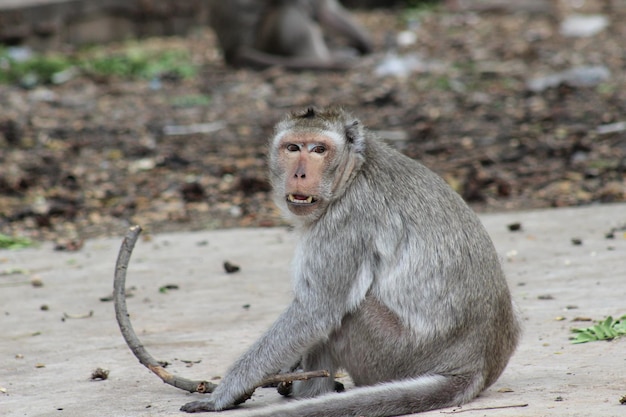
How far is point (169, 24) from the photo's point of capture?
61.0 feet

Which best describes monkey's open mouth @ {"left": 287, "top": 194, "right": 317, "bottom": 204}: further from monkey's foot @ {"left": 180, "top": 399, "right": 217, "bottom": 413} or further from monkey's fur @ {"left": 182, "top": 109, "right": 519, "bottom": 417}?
monkey's foot @ {"left": 180, "top": 399, "right": 217, "bottom": 413}

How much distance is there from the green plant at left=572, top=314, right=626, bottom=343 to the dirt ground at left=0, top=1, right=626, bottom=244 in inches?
134

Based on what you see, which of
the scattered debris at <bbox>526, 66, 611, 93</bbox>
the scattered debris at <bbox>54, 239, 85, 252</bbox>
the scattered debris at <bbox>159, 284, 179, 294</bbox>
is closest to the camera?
the scattered debris at <bbox>159, 284, 179, 294</bbox>

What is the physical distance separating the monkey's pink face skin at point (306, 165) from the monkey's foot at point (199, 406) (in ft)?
2.76

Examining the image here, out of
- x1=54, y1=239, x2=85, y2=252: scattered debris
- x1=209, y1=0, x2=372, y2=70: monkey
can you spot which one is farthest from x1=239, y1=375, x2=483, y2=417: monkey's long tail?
x1=209, y1=0, x2=372, y2=70: monkey

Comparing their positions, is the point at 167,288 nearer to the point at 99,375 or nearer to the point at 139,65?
the point at 99,375

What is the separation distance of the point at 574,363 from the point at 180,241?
A: 372cm

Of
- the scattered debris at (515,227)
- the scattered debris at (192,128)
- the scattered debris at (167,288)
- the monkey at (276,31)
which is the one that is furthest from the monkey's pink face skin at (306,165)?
the monkey at (276,31)

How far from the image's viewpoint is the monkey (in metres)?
14.7

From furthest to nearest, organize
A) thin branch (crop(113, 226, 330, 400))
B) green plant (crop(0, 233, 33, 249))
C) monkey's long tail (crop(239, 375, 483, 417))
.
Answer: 1. green plant (crop(0, 233, 33, 249))
2. thin branch (crop(113, 226, 330, 400))
3. monkey's long tail (crop(239, 375, 483, 417))

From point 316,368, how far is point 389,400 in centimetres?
49

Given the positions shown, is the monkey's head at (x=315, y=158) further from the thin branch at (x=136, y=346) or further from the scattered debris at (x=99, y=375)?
the scattered debris at (x=99, y=375)

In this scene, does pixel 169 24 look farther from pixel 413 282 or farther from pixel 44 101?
pixel 413 282

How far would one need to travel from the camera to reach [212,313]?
5.85m
